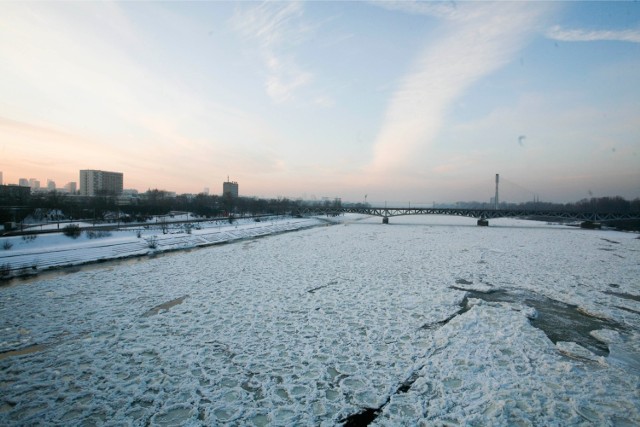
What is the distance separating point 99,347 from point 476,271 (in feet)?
55.4

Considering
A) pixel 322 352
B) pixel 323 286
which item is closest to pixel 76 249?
pixel 323 286

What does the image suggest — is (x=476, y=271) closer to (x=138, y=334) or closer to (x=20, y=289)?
(x=138, y=334)

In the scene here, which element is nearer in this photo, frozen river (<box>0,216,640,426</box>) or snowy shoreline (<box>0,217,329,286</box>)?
frozen river (<box>0,216,640,426</box>)

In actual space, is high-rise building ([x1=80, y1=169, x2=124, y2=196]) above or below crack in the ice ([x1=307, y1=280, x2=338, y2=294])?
above

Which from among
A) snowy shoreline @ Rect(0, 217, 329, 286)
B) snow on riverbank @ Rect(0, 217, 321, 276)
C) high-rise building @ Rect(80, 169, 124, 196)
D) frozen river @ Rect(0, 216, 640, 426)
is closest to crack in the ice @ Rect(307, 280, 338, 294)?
frozen river @ Rect(0, 216, 640, 426)

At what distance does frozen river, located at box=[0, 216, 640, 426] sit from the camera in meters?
5.10

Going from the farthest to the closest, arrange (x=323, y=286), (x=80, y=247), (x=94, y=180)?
1. (x=94, y=180)
2. (x=80, y=247)
3. (x=323, y=286)

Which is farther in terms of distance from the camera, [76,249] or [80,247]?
[80,247]

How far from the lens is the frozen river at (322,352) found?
5.10 meters

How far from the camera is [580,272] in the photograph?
16109mm

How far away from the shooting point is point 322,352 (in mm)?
7113

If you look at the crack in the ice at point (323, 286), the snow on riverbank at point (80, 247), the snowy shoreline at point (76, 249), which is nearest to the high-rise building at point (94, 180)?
the snow on riverbank at point (80, 247)

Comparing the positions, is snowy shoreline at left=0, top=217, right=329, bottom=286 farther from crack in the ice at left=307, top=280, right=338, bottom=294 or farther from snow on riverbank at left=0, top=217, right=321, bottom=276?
crack in the ice at left=307, top=280, right=338, bottom=294

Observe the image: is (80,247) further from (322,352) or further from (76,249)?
(322,352)
